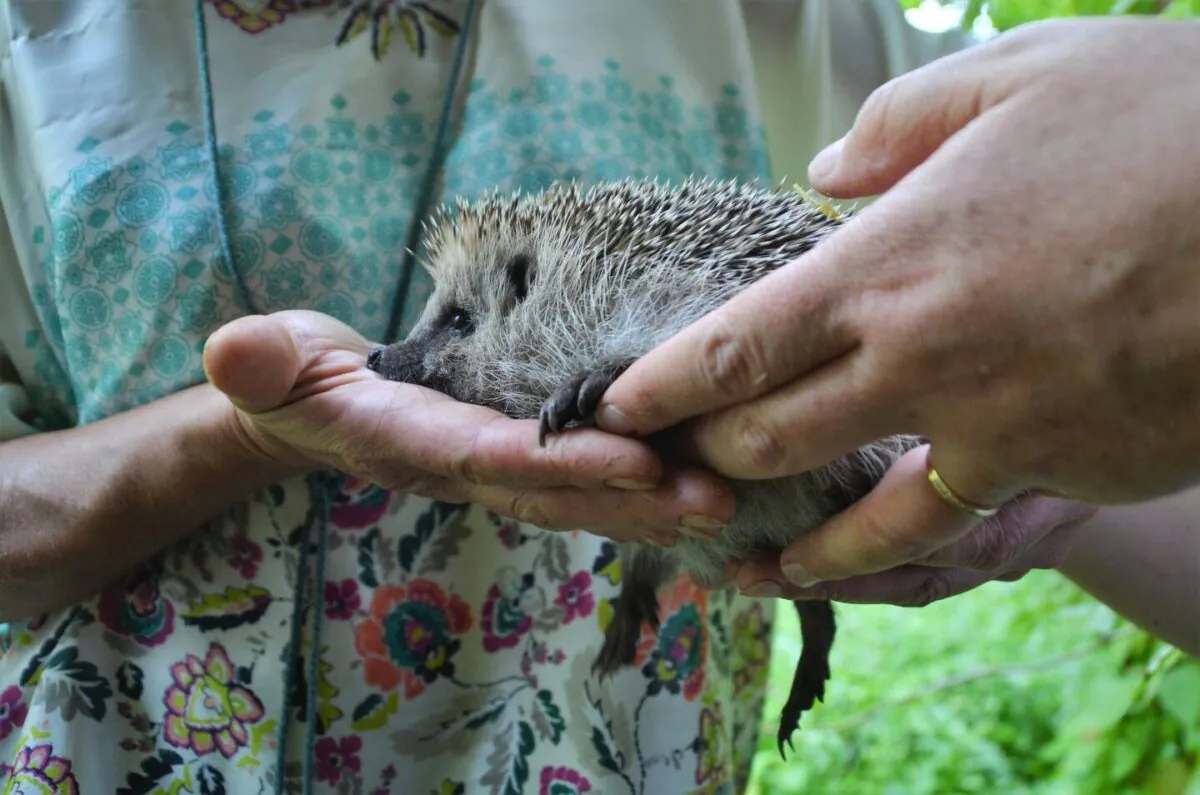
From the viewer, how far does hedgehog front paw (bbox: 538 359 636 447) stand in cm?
98

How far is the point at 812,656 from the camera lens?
154 centimetres

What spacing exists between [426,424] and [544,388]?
0.34 meters

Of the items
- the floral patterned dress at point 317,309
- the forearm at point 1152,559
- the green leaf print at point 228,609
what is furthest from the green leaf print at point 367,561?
the forearm at point 1152,559

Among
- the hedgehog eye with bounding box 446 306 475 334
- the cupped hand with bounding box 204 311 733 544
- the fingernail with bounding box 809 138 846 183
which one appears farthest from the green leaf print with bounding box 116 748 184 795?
the fingernail with bounding box 809 138 846 183

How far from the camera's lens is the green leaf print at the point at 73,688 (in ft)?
4.04

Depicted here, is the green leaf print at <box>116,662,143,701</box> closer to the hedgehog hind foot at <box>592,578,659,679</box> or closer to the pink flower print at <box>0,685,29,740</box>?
the pink flower print at <box>0,685,29,740</box>

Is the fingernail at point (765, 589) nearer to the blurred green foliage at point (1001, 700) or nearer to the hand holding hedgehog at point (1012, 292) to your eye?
the hand holding hedgehog at point (1012, 292)

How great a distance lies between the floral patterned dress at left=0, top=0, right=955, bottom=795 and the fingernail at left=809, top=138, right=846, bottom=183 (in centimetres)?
70

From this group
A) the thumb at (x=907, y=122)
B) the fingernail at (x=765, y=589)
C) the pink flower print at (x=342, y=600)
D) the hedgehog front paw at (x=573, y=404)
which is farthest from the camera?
the pink flower print at (x=342, y=600)

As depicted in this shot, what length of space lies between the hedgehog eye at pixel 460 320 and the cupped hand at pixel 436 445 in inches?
13.6

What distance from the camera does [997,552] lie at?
1.08 metres

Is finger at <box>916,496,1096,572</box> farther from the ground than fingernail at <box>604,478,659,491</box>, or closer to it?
closer to it

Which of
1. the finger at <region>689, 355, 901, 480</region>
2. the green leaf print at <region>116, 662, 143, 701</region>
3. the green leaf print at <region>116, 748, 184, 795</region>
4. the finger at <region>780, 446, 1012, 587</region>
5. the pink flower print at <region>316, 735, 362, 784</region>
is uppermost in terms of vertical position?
the finger at <region>689, 355, 901, 480</region>

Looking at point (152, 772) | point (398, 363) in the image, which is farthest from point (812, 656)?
point (152, 772)
